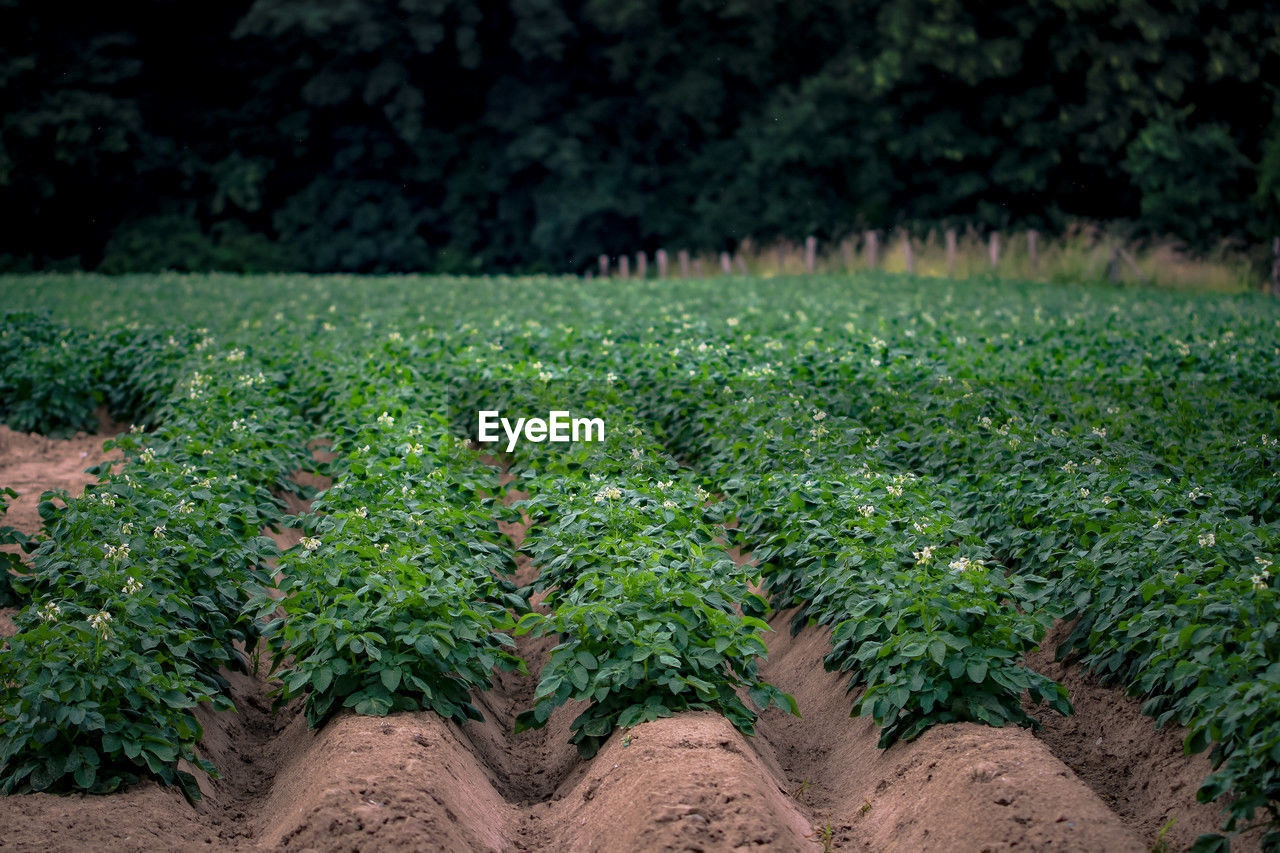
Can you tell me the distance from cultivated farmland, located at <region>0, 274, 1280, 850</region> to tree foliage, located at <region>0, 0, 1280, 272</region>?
1099 inches

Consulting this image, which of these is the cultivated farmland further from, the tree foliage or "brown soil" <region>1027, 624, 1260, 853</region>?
the tree foliage

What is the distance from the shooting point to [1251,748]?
3.62 meters

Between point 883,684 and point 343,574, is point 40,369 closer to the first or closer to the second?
point 343,574

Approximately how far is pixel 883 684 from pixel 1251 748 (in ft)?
4.66

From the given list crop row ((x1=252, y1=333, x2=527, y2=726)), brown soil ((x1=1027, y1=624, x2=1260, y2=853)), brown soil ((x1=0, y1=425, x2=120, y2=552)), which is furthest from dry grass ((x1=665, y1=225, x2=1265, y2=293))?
crop row ((x1=252, y1=333, x2=527, y2=726))

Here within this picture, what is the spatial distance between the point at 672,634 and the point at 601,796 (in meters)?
0.75

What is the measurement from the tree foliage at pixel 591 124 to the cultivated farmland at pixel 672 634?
1099 inches

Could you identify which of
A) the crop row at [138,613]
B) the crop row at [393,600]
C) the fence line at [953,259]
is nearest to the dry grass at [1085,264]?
the fence line at [953,259]

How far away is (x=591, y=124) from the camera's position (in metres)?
42.6

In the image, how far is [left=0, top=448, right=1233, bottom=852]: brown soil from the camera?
382 cm

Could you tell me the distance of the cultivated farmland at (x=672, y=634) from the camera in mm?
4012

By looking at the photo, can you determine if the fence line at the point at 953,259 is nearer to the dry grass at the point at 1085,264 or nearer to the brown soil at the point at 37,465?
the dry grass at the point at 1085,264

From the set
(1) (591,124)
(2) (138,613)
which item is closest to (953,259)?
(1) (591,124)

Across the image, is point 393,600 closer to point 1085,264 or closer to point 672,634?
point 672,634
